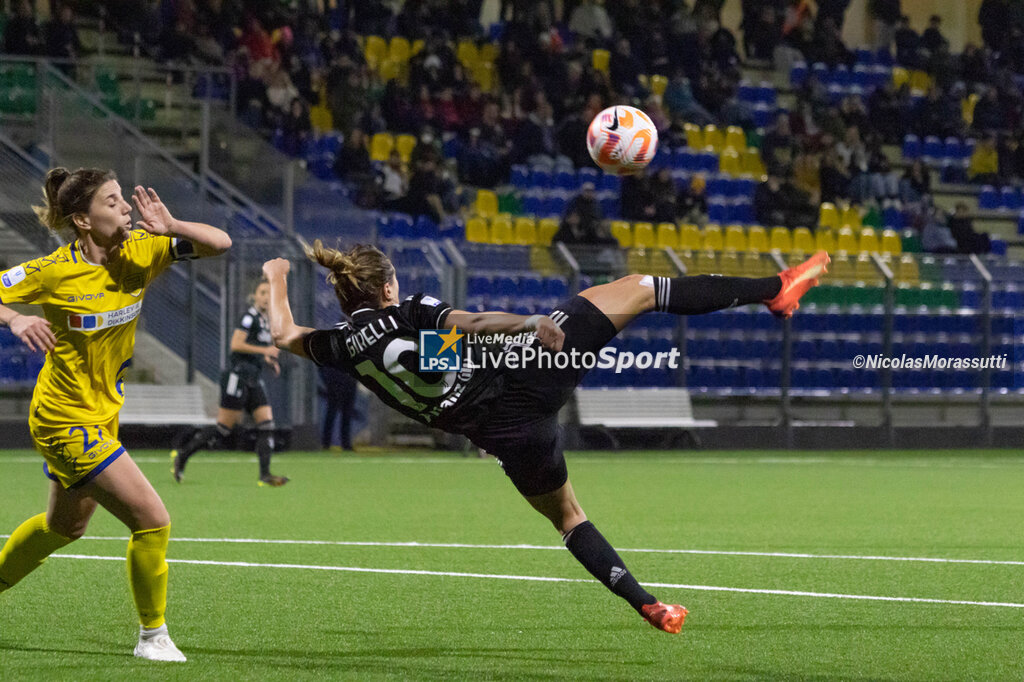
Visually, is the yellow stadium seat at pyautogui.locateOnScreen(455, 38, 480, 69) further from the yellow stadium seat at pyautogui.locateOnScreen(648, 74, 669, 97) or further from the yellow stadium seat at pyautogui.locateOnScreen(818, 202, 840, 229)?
the yellow stadium seat at pyautogui.locateOnScreen(818, 202, 840, 229)

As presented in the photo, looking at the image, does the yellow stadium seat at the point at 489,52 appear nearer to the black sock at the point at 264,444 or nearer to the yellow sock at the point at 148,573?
the black sock at the point at 264,444

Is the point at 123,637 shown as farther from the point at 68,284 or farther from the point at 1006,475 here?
the point at 1006,475

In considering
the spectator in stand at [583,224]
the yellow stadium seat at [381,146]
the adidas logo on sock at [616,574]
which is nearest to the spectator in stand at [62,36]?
the yellow stadium seat at [381,146]

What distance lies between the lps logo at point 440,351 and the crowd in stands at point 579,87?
15.5 meters

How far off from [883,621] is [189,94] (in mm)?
17233

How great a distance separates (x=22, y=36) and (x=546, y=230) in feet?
27.1

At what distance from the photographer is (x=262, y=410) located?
1458 cm

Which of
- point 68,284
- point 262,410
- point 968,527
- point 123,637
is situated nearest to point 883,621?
point 123,637

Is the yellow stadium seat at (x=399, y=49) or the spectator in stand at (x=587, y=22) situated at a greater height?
the spectator in stand at (x=587, y=22)

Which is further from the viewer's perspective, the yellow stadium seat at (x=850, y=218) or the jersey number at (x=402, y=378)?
the yellow stadium seat at (x=850, y=218)

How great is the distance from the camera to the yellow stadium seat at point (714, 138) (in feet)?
86.4

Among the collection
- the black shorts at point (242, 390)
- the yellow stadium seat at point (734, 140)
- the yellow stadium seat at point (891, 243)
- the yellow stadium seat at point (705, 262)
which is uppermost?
the yellow stadium seat at point (734, 140)

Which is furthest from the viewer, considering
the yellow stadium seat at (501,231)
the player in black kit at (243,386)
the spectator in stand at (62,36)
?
the yellow stadium seat at (501,231)

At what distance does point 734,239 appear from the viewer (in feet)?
78.6
